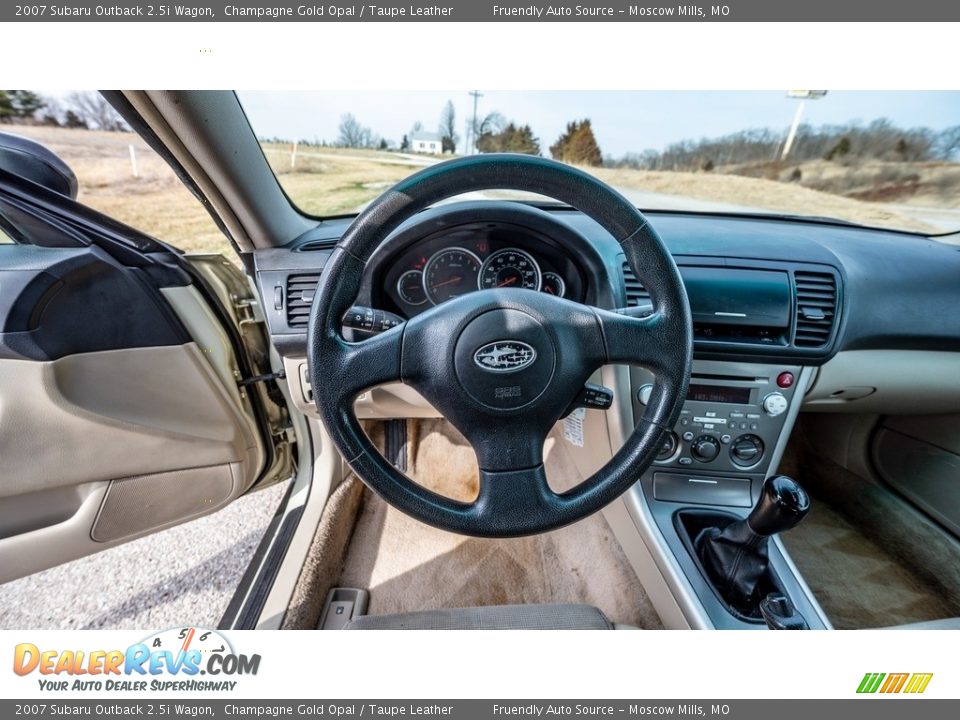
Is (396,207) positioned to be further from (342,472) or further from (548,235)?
(342,472)

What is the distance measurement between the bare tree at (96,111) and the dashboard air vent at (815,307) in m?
1.82

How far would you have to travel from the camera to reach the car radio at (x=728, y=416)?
4.09 ft

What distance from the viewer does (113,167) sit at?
126 centimetres

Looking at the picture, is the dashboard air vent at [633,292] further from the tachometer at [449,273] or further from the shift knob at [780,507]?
the shift knob at [780,507]

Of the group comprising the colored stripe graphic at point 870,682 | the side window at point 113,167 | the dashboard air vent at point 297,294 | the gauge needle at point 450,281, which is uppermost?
the side window at point 113,167

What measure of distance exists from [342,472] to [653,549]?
122 cm

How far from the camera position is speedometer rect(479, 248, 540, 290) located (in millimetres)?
1242

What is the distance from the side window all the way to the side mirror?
2 centimetres

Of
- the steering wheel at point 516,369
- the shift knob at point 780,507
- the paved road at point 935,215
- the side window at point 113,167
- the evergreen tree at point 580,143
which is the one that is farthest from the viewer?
the paved road at point 935,215

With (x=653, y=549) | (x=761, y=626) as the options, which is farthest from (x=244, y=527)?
(x=761, y=626)

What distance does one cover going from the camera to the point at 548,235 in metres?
1.11

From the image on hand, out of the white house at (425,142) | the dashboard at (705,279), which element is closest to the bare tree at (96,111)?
the dashboard at (705,279)

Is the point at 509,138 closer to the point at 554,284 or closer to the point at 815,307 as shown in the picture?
the point at 554,284

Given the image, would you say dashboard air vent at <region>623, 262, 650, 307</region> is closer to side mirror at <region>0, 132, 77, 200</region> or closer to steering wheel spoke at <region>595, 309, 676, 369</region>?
steering wheel spoke at <region>595, 309, 676, 369</region>
